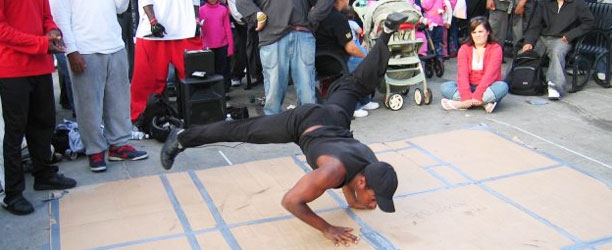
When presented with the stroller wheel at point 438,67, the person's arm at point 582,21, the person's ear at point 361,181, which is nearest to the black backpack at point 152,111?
the person's ear at point 361,181

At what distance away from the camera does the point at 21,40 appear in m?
3.38

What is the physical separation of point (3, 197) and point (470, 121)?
368 centimetres

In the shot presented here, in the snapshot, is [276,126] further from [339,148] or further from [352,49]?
[352,49]

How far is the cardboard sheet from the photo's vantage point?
10.5 feet

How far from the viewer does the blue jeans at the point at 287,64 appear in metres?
5.00

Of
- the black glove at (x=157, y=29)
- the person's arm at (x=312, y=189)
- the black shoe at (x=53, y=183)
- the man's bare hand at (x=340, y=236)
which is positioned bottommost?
the black shoe at (x=53, y=183)

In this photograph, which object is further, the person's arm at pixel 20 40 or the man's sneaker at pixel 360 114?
the man's sneaker at pixel 360 114

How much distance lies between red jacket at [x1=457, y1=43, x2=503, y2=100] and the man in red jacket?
3526 mm

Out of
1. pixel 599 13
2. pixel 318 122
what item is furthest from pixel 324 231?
pixel 599 13

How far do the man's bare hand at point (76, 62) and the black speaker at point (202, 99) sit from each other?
40.7 inches

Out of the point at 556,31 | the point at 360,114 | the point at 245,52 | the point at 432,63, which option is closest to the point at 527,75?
the point at 556,31

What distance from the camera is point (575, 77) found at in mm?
6152

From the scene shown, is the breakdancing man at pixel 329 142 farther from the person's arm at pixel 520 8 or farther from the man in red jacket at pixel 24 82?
the person's arm at pixel 520 8

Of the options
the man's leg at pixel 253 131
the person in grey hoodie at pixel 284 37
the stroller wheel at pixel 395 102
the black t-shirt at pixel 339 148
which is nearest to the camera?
the black t-shirt at pixel 339 148
